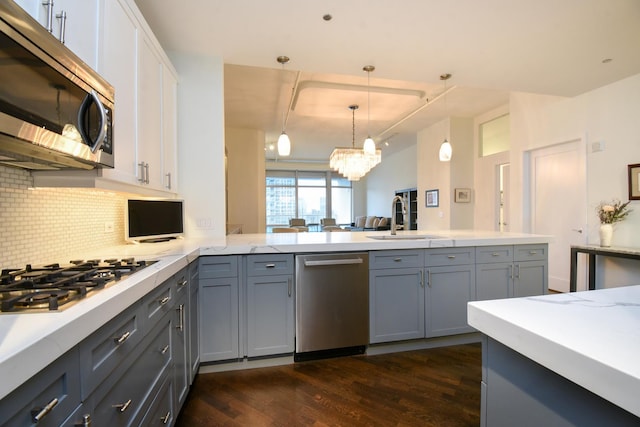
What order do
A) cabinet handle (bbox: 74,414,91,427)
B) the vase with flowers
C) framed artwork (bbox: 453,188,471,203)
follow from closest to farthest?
1. cabinet handle (bbox: 74,414,91,427)
2. the vase with flowers
3. framed artwork (bbox: 453,188,471,203)

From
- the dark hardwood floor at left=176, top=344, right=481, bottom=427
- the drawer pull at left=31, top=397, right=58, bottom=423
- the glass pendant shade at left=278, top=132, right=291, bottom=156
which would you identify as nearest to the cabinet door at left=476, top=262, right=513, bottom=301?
the dark hardwood floor at left=176, top=344, right=481, bottom=427

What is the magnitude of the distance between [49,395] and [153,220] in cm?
179

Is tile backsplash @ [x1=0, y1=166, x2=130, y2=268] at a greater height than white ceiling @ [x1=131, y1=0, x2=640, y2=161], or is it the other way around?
white ceiling @ [x1=131, y1=0, x2=640, y2=161]

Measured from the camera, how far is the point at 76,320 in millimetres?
708

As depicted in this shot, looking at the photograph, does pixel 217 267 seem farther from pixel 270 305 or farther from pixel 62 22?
pixel 62 22

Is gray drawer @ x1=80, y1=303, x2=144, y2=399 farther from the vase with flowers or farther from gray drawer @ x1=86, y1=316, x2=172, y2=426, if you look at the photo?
the vase with flowers

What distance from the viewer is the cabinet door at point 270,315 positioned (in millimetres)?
2145

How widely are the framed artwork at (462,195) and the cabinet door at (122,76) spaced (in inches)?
206

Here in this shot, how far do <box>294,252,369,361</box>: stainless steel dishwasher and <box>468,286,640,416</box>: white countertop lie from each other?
1459 mm

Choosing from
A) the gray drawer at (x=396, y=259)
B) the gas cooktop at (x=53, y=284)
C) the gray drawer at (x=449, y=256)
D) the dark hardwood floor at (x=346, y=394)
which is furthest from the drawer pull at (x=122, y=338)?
the gray drawer at (x=449, y=256)

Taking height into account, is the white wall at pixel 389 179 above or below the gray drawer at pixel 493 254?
above

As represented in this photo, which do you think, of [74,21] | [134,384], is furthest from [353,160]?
[134,384]

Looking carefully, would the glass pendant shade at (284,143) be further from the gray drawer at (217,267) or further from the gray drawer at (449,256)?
the gray drawer at (449,256)

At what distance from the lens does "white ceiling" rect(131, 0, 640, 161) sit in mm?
2109
